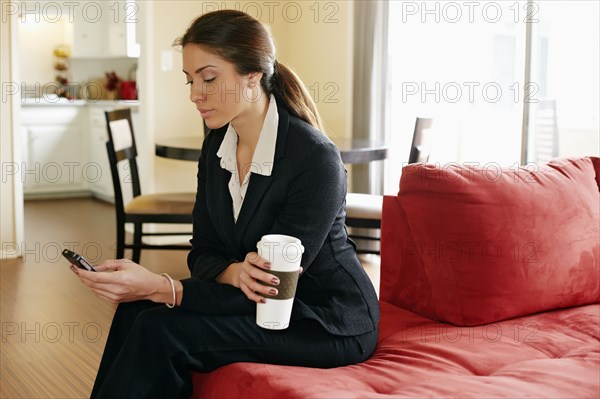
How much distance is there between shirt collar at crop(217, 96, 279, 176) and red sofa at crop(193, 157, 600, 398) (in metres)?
0.49

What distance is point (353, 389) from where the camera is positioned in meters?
1.70

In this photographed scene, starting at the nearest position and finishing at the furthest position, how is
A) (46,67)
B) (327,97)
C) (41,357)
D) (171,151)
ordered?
1. (41,357)
2. (171,151)
3. (327,97)
4. (46,67)

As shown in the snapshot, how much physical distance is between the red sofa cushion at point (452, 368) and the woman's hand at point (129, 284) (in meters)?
0.21

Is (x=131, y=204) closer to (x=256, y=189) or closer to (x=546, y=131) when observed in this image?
(x=546, y=131)

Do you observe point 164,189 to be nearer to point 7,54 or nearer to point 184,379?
point 7,54

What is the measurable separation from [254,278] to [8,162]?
11.8ft

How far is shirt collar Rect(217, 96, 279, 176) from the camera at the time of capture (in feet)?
6.33

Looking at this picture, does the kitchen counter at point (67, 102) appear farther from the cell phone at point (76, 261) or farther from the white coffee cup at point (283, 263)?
the white coffee cup at point (283, 263)

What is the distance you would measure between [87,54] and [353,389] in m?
6.45

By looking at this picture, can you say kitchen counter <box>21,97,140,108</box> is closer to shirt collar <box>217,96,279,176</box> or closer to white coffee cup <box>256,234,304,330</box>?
shirt collar <box>217,96,279,176</box>

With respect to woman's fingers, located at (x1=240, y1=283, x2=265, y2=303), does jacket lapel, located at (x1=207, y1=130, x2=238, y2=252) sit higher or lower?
higher

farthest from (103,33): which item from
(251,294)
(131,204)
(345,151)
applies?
(251,294)

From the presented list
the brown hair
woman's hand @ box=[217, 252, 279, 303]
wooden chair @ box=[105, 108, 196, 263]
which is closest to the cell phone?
woman's hand @ box=[217, 252, 279, 303]

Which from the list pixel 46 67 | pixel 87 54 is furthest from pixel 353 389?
pixel 46 67
